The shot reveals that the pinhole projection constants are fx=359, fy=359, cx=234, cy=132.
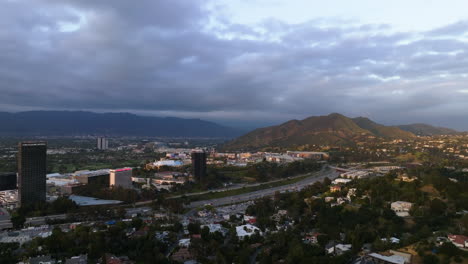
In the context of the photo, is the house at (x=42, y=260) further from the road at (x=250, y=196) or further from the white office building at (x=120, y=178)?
the white office building at (x=120, y=178)

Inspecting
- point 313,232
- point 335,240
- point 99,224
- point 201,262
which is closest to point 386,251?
point 335,240

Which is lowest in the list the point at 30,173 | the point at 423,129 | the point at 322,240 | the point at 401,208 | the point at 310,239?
the point at 310,239

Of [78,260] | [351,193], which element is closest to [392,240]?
[351,193]

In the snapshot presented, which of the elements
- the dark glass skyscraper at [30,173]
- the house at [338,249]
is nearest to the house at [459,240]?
the house at [338,249]

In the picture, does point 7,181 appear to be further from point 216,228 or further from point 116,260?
point 216,228

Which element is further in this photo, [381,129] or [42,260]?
[381,129]

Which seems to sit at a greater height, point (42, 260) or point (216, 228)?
point (216, 228)

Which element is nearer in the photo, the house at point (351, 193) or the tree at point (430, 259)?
the tree at point (430, 259)
